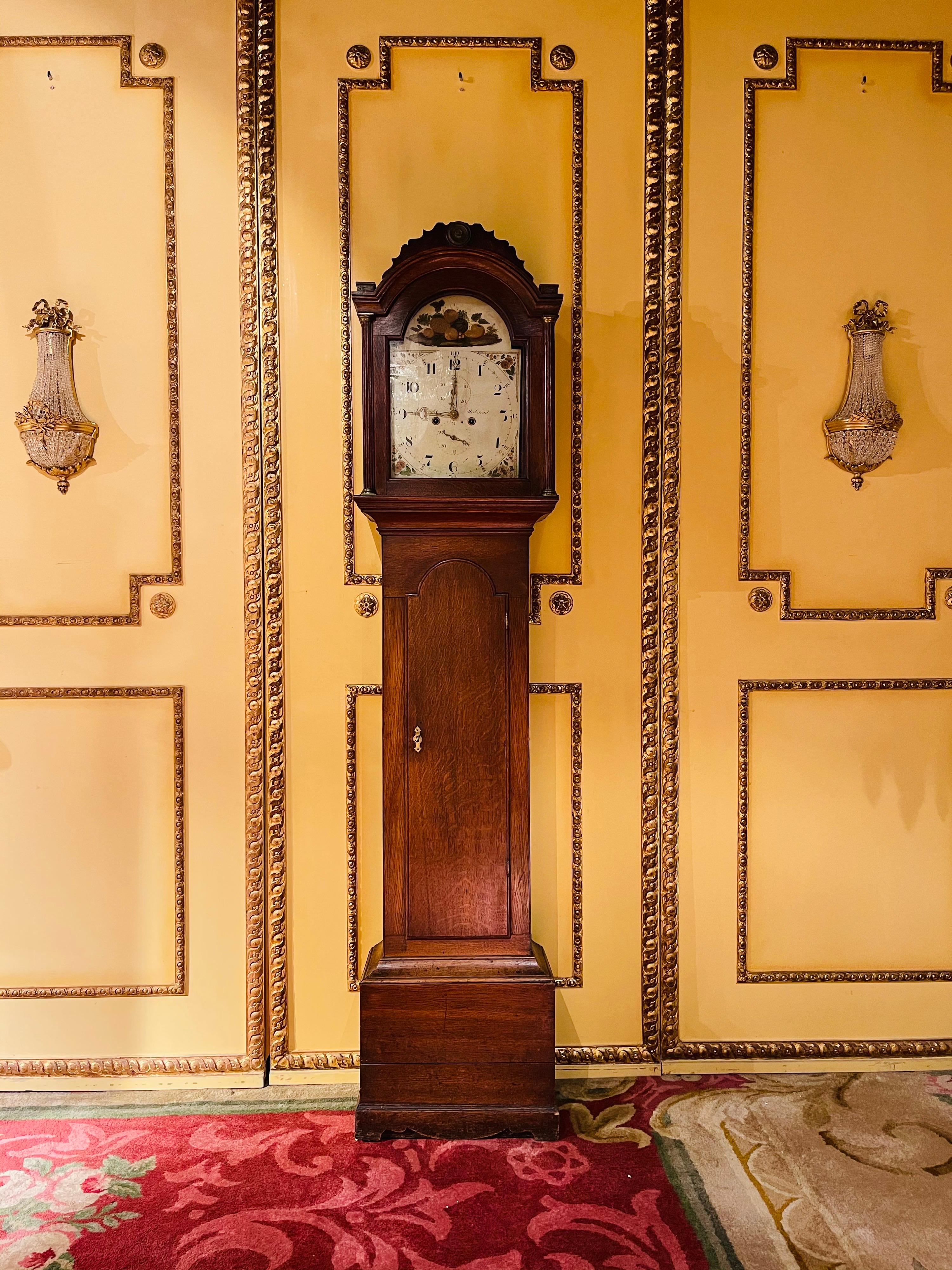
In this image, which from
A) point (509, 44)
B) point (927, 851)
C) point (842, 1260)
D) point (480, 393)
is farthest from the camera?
point (927, 851)

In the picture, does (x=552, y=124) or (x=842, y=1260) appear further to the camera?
(x=552, y=124)

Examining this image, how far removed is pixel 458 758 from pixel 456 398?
0.87 m

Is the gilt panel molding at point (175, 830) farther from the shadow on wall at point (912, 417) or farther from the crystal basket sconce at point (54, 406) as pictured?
the shadow on wall at point (912, 417)

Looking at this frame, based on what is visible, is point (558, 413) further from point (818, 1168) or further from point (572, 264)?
point (818, 1168)

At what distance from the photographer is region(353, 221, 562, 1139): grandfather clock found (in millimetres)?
2039

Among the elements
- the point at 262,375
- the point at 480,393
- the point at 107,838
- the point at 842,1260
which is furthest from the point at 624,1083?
the point at 262,375

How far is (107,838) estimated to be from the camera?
90.9 inches

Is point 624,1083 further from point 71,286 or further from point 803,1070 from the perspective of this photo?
point 71,286

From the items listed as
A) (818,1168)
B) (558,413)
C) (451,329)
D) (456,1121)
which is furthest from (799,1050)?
(451,329)

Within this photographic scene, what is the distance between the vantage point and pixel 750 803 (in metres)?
2.37

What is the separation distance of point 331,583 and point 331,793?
563mm

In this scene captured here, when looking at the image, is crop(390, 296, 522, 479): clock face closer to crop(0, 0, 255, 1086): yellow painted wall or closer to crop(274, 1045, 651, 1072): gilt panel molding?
crop(0, 0, 255, 1086): yellow painted wall

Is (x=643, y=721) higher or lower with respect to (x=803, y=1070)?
higher

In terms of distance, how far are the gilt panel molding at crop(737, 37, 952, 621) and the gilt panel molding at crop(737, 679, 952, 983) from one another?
0.57 feet
